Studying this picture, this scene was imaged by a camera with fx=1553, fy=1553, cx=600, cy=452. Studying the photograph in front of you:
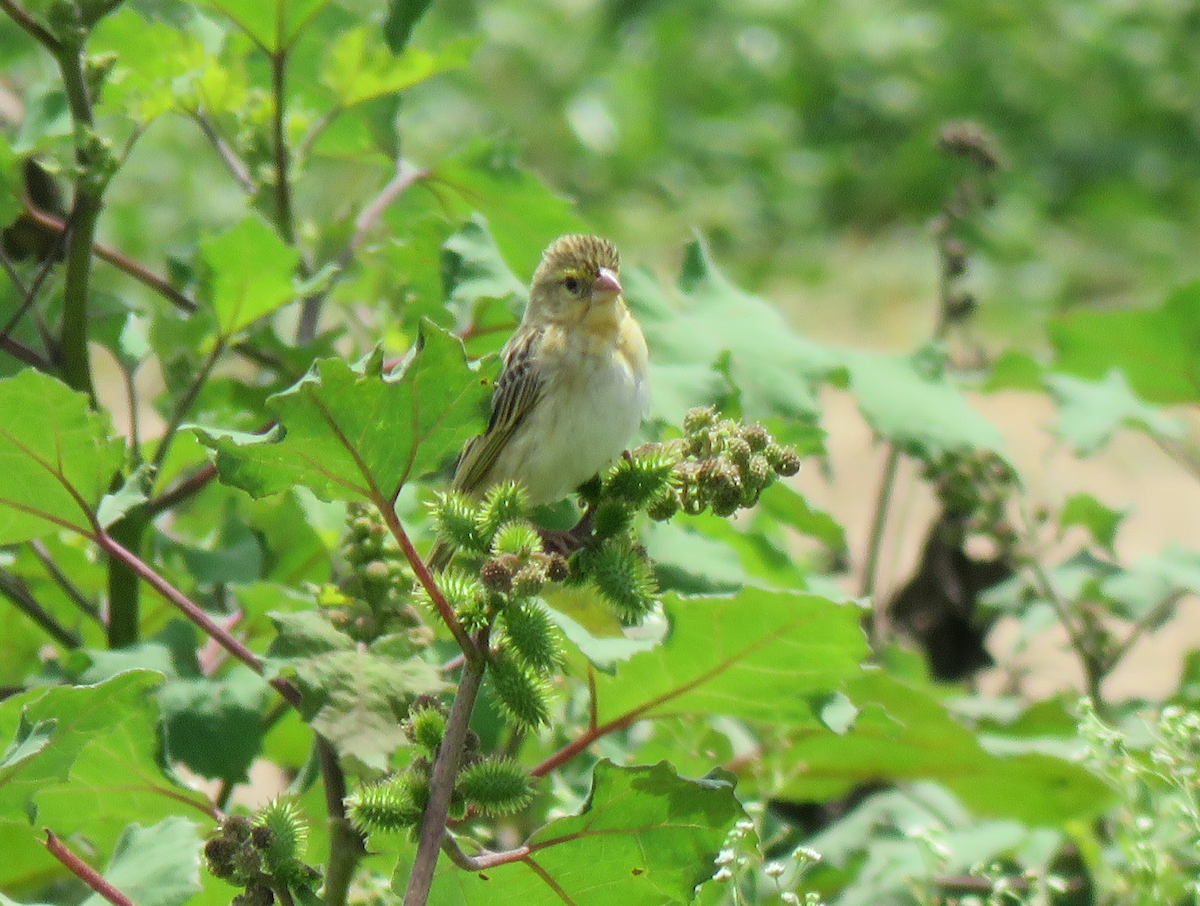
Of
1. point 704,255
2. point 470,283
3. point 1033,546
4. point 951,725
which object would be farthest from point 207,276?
point 1033,546

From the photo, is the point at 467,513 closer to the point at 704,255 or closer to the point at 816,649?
the point at 816,649

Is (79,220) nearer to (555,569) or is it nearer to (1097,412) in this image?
(555,569)

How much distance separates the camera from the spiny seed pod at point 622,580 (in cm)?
191

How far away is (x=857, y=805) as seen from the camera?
3820 mm

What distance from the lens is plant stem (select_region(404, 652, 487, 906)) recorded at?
5.73 feet

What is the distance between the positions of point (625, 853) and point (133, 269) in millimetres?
1521

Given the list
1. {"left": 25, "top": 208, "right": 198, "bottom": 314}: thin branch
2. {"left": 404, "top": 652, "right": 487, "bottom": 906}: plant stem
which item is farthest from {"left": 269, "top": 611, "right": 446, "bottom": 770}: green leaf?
{"left": 25, "top": 208, "right": 198, "bottom": 314}: thin branch

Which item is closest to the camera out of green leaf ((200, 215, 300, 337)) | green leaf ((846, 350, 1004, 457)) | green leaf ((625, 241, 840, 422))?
green leaf ((200, 215, 300, 337))

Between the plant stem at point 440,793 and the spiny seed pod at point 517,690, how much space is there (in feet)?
0.09

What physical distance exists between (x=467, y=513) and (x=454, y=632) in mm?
175

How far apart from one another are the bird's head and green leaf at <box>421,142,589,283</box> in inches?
5.3

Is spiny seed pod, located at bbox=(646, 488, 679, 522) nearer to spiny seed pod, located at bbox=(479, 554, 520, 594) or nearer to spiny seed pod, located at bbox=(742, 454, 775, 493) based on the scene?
spiny seed pod, located at bbox=(742, 454, 775, 493)

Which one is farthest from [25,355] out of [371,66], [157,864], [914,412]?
[914,412]

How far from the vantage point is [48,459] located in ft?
7.17
